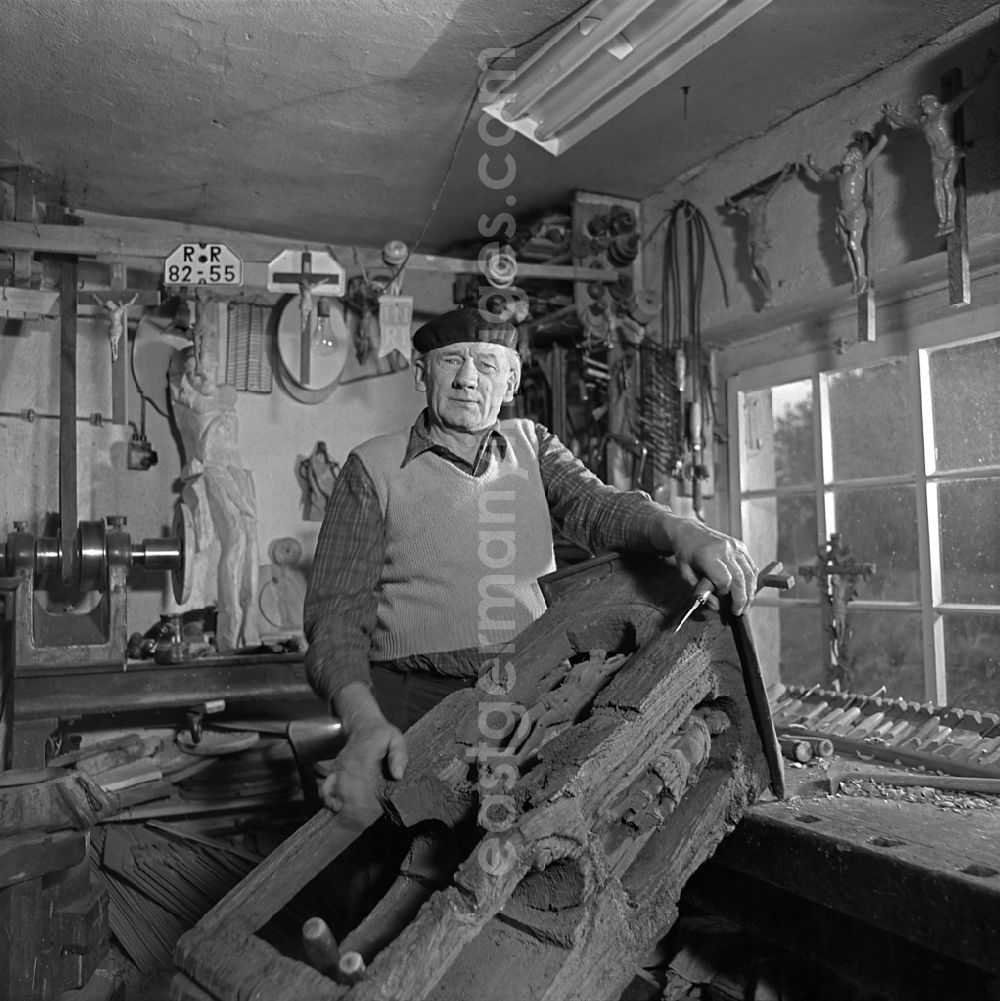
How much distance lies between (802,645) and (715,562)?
2.25m

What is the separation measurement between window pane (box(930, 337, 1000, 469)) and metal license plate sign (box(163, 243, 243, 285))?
8.00ft

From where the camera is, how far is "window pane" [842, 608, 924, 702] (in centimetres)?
303

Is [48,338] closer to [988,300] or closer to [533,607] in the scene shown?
[533,607]

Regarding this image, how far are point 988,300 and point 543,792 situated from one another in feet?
7.91

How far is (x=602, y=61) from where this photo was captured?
8.46 feet

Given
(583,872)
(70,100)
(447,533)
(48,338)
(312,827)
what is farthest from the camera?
(48,338)

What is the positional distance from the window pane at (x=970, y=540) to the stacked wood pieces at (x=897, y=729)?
63cm

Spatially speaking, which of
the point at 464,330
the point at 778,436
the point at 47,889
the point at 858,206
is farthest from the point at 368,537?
the point at 778,436

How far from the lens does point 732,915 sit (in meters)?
1.88

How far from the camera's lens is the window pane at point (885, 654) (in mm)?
3029

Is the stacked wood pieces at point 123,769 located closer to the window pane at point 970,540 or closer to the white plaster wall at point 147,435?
the white plaster wall at point 147,435

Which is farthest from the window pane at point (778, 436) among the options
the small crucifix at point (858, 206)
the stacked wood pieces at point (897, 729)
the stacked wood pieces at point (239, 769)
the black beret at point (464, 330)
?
the stacked wood pieces at point (239, 769)

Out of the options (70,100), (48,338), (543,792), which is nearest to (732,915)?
(543,792)

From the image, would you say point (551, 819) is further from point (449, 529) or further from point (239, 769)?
point (239, 769)
